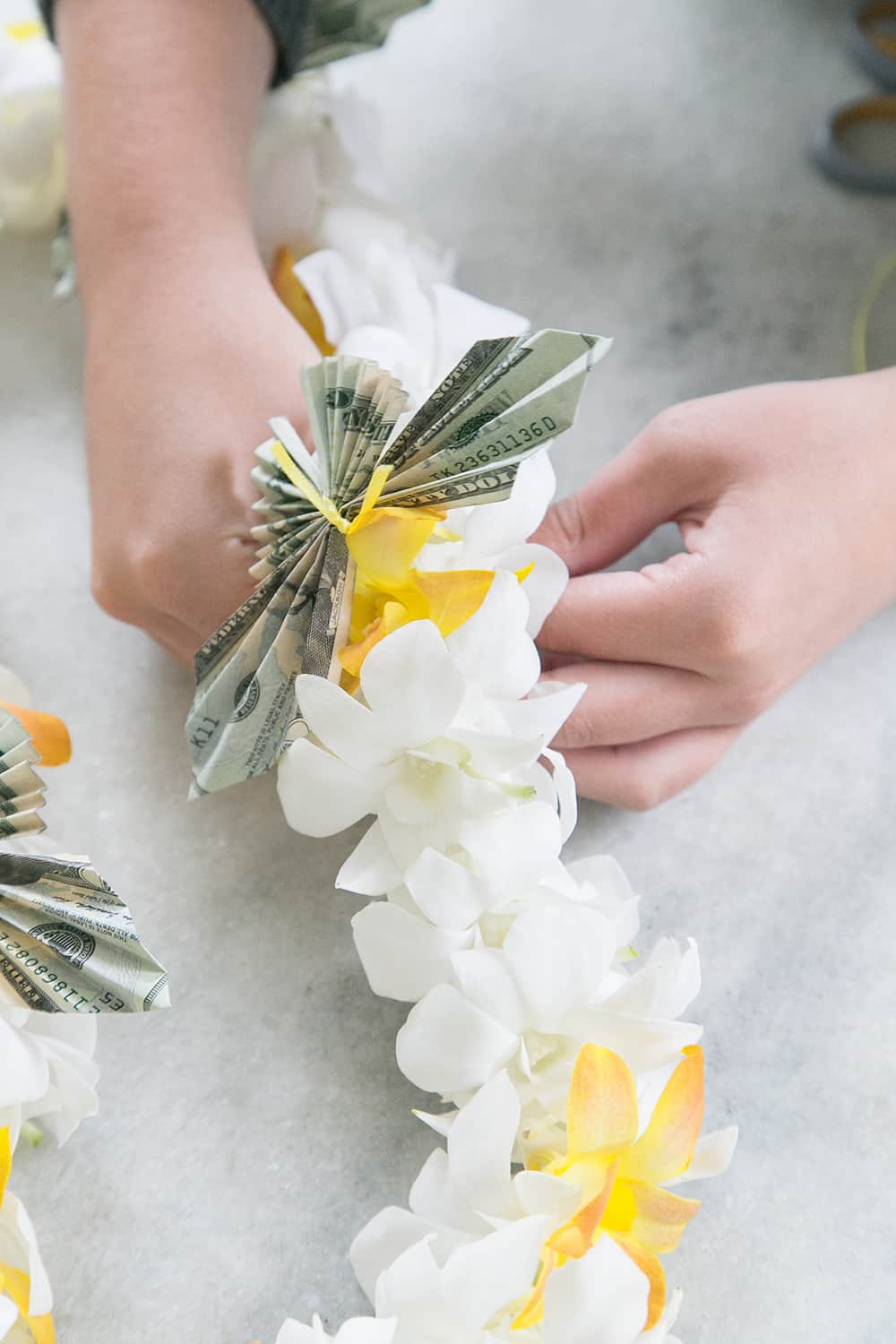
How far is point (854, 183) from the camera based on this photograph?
0.78m

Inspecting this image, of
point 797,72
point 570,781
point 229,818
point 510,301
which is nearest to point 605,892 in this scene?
point 570,781

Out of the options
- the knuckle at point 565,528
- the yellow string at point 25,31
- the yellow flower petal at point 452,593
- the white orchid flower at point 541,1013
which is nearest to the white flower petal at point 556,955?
the white orchid flower at point 541,1013

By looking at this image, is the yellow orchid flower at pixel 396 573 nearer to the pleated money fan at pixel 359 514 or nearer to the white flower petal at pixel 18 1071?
the pleated money fan at pixel 359 514

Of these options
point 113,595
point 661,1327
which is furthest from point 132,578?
point 661,1327

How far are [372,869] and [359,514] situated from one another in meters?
0.12

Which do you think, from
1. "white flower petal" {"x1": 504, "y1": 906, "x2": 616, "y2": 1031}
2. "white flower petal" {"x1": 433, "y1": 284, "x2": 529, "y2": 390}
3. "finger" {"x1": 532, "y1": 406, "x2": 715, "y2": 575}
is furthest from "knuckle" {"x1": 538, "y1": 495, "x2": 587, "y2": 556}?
"white flower petal" {"x1": 504, "y1": 906, "x2": 616, "y2": 1031}

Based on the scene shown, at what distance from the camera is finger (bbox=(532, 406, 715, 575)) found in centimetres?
54

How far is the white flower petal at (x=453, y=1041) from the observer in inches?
15.8

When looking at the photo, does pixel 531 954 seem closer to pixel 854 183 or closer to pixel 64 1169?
pixel 64 1169

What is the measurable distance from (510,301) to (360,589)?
1.22ft

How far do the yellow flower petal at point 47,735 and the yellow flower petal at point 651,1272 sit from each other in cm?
25

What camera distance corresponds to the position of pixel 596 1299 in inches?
13.5

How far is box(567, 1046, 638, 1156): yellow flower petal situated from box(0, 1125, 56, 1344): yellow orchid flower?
0.18 meters

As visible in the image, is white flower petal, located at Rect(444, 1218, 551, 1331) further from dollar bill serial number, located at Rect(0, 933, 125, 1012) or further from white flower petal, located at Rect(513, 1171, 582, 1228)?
dollar bill serial number, located at Rect(0, 933, 125, 1012)
